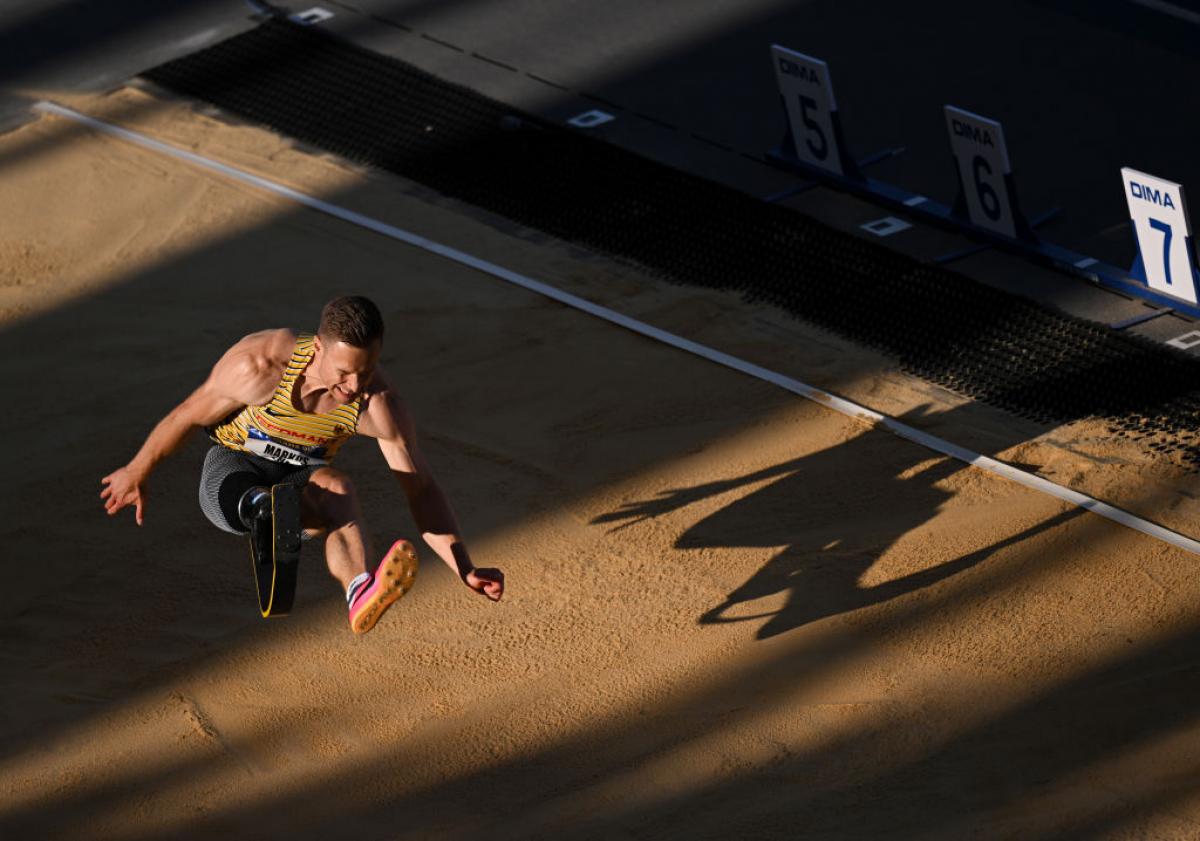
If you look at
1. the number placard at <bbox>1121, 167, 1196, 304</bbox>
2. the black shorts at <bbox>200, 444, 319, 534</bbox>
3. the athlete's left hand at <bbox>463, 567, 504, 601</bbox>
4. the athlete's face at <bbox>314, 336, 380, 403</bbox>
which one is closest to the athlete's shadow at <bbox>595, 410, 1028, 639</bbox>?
the athlete's left hand at <bbox>463, 567, 504, 601</bbox>

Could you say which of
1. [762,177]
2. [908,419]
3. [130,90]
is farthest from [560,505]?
[130,90]

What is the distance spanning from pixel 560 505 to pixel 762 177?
365cm

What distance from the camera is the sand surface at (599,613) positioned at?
24.8ft

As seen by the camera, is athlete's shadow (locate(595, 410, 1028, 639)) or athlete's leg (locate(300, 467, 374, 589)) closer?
athlete's leg (locate(300, 467, 374, 589))

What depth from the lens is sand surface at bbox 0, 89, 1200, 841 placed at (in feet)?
24.8

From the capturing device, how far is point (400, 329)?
35.3 ft

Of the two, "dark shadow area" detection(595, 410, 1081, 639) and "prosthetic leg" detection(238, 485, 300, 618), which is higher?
"prosthetic leg" detection(238, 485, 300, 618)

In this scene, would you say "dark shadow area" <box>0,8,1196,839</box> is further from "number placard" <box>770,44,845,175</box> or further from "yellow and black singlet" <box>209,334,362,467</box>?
"yellow and black singlet" <box>209,334,362,467</box>

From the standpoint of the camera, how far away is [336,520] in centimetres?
789

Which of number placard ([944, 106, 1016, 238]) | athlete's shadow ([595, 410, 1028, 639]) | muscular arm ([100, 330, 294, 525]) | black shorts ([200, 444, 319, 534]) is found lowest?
athlete's shadow ([595, 410, 1028, 639])

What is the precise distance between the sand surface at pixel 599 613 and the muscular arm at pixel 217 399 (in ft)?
3.25

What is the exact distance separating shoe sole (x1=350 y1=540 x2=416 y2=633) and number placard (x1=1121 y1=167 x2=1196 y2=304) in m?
4.88

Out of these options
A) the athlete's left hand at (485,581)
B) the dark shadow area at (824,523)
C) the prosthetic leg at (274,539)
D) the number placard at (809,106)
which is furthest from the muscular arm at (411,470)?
the number placard at (809,106)

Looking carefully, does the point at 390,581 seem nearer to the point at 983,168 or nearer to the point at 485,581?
the point at 485,581
